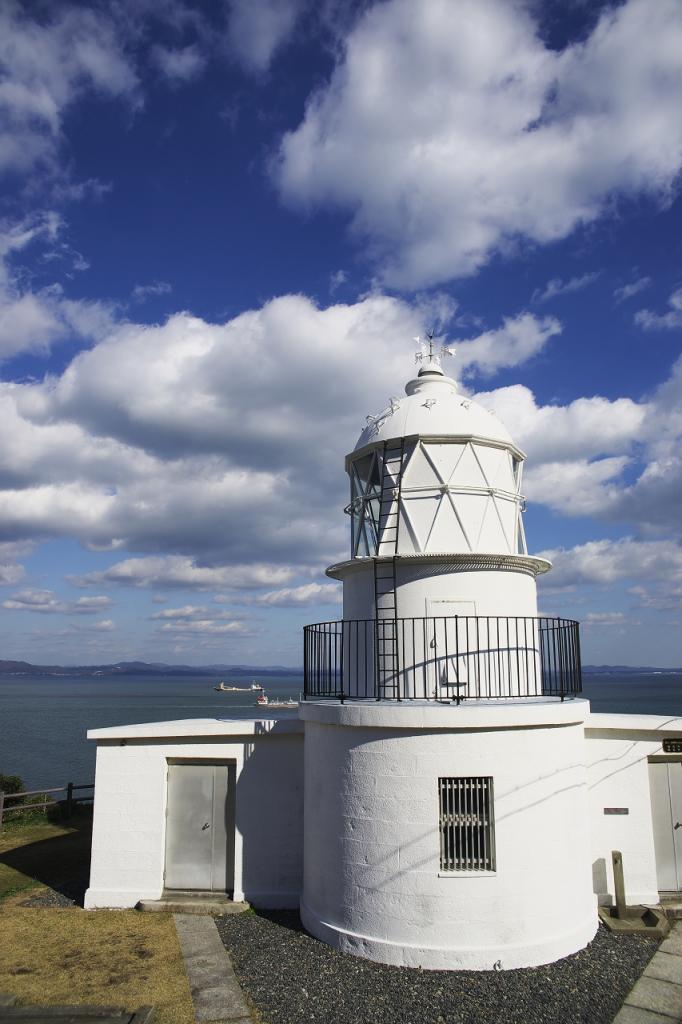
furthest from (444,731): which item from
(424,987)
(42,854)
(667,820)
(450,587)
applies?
(42,854)

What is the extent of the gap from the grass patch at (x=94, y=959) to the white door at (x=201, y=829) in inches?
31.1

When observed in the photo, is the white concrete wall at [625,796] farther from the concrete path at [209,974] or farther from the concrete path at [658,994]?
the concrete path at [209,974]

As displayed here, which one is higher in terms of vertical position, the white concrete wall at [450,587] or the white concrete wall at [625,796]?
the white concrete wall at [450,587]

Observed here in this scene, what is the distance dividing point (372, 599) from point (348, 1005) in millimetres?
5333

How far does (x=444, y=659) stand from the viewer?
10.5 m

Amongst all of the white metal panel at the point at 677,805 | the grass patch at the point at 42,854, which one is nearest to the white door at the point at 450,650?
the white metal panel at the point at 677,805

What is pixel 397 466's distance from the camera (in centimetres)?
1159

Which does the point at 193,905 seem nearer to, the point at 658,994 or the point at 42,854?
the point at 42,854

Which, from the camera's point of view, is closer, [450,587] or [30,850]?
[450,587]

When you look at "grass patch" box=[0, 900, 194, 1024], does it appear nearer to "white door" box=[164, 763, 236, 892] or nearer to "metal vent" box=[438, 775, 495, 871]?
"white door" box=[164, 763, 236, 892]

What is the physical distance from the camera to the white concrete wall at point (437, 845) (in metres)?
8.83

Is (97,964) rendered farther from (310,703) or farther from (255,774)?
(310,703)

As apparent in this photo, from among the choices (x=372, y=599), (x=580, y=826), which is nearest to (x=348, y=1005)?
(x=580, y=826)

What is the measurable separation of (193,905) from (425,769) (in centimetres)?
472
